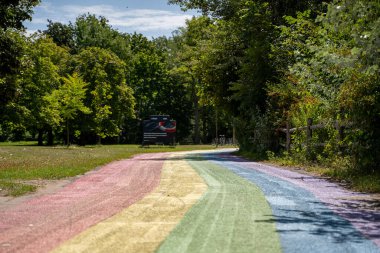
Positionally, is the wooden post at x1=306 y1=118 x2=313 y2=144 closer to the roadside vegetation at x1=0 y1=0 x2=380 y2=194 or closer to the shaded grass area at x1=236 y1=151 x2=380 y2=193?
the roadside vegetation at x1=0 y1=0 x2=380 y2=194

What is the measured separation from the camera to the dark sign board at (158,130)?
46031mm

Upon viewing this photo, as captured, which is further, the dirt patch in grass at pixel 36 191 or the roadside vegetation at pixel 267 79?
the roadside vegetation at pixel 267 79

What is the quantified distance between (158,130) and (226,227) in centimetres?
4006

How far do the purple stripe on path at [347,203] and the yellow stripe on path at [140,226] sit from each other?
240cm

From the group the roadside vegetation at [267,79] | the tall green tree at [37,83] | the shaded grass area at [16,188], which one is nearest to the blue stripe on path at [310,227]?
the roadside vegetation at [267,79]

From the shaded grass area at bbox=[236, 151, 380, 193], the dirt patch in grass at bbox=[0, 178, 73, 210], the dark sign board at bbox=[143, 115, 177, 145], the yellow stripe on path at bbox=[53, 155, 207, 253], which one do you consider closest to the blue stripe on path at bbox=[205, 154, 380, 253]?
the yellow stripe on path at bbox=[53, 155, 207, 253]

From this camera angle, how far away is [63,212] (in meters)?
7.76

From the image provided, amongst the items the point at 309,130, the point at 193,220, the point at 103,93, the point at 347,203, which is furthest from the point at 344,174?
the point at 103,93

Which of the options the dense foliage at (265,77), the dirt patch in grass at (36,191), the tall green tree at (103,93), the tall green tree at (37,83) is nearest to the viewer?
the dirt patch in grass at (36,191)

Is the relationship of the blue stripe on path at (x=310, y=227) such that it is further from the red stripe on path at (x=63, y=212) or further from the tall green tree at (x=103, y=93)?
the tall green tree at (x=103, y=93)

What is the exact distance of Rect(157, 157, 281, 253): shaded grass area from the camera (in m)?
5.29

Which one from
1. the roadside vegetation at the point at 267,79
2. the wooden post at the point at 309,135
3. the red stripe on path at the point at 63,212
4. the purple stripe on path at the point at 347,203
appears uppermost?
the roadside vegetation at the point at 267,79

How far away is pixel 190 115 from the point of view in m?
82.8

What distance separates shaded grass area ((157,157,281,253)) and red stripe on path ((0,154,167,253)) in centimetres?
129
